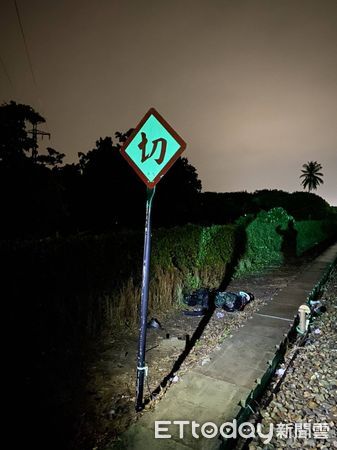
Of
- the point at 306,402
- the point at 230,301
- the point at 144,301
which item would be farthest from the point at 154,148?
the point at 230,301

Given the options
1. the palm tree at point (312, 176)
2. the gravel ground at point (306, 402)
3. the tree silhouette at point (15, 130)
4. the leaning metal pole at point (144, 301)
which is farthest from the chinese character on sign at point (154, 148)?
the palm tree at point (312, 176)

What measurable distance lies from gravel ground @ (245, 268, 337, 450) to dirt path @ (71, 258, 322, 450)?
1.12 m

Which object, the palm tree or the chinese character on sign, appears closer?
the chinese character on sign

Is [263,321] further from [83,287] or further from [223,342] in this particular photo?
[83,287]

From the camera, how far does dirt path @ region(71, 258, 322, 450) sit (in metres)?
3.01

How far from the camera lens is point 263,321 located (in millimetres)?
5629

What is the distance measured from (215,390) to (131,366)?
4.43 ft

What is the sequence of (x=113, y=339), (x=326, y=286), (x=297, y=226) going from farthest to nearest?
1. (x=297, y=226)
2. (x=326, y=286)
3. (x=113, y=339)

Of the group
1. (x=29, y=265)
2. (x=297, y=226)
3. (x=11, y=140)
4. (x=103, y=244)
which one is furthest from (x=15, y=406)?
(x=297, y=226)

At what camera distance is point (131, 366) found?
4.18 m

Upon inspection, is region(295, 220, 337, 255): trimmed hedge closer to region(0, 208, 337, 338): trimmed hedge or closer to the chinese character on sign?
region(0, 208, 337, 338): trimmed hedge

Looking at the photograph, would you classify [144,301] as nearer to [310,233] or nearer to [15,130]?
[15,130]

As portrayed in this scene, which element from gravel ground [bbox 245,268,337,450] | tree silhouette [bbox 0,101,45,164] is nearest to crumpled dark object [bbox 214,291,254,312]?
gravel ground [bbox 245,268,337,450]

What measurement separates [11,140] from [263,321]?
1423cm
